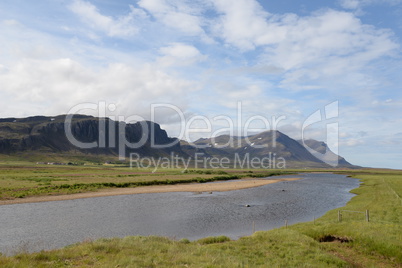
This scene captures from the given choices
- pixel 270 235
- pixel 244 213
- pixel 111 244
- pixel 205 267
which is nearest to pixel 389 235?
pixel 270 235

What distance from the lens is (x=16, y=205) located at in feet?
167

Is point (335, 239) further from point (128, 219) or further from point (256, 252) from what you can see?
point (128, 219)

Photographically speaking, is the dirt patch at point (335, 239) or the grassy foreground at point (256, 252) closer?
the grassy foreground at point (256, 252)

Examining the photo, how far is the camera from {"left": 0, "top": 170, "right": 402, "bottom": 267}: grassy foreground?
49.7 feet

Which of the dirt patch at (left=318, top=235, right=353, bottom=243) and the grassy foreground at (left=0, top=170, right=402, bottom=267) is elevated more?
the grassy foreground at (left=0, top=170, right=402, bottom=267)

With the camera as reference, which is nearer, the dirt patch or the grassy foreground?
the grassy foreground

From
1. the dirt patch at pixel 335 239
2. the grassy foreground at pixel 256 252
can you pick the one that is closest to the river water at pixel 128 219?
the grassy foreground at pixel 256 252

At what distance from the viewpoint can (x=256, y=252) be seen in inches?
788

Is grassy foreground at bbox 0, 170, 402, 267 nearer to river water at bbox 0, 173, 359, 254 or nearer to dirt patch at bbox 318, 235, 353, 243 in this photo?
dirt patch at bbox 318, 235, 353, 243

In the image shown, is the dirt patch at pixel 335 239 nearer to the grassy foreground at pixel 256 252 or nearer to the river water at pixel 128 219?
the grassy foreground at pixel 256 252

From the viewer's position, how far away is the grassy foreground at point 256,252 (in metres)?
15.2

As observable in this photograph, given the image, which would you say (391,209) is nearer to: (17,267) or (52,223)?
(17,267)

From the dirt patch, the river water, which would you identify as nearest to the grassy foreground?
the dirt patch

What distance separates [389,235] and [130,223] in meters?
29.9
